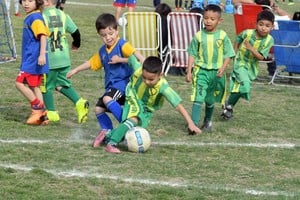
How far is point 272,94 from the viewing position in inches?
448

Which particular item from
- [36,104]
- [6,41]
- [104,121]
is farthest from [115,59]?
[6,41]

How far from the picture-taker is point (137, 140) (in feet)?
23.3

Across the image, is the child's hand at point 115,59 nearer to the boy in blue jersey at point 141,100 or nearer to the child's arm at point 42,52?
the boy in blue jersey at point 141,100

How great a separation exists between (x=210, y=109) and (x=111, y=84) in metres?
1.53

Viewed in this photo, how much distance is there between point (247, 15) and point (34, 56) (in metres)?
5.97

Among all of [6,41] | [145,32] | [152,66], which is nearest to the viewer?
[152,66]

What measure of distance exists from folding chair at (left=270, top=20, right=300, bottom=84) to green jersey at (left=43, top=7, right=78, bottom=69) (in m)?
4.69

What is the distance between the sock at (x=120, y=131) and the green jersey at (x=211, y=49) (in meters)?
1.72

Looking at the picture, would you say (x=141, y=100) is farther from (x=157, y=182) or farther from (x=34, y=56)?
(x=34, y=56)

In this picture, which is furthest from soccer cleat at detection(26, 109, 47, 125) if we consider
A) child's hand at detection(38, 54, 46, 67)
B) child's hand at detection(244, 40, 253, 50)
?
child's hand at detection(244, 40, 253, 50)

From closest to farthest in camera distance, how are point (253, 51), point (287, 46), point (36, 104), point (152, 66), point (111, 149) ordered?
1. point (152, 66)
2. point (111, 149)
3. point (36, 104)
4. point (253, 51)
5. point (287, 46)

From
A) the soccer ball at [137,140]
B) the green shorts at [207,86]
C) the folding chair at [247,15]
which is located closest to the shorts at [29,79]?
the soccer ball at [137,140]

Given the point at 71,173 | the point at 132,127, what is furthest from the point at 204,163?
the point at 71,173

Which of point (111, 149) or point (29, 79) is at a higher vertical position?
point (29, 79)
